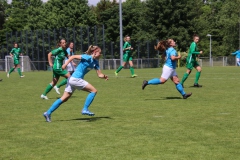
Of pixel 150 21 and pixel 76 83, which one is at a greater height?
pixel 150 21

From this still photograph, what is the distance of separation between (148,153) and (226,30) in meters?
84.5

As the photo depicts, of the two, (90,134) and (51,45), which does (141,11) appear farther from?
(90,134)

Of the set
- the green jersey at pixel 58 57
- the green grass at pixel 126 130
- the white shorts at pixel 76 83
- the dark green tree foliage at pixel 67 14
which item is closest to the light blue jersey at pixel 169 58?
the green grass at pixel 126 130

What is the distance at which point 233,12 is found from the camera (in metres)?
91.3

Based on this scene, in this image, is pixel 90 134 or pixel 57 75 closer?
pixel 90 134

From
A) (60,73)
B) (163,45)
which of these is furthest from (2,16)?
(163,45)

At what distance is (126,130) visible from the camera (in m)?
8.98

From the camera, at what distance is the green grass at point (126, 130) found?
7.00 m

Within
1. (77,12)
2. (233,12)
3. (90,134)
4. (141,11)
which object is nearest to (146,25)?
(141,11)

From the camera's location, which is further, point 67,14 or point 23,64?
point 67,14

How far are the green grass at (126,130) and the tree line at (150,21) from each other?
63072mm

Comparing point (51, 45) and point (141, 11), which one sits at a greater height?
point (141, 11)

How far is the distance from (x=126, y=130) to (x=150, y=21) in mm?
75782

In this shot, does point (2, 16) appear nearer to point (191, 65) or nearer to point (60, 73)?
point (191, 65)
